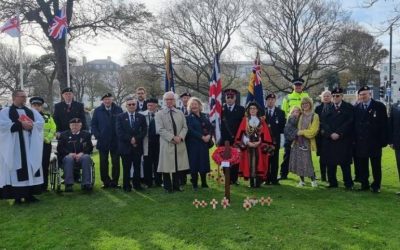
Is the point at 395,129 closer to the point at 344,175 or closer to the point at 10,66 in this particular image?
the point at 344,175

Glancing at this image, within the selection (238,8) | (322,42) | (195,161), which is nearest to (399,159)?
(195,161)

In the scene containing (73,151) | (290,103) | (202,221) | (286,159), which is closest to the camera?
(202,221)

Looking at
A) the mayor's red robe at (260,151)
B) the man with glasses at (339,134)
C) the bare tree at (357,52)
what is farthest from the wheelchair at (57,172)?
the bare tree at (357,52)

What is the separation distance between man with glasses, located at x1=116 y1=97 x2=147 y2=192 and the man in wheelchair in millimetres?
725

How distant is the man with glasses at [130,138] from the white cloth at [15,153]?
159cm

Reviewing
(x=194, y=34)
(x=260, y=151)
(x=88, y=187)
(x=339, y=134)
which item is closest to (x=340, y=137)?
(x=339, y=134)

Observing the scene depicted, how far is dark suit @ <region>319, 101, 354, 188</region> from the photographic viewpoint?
8664 millimetres

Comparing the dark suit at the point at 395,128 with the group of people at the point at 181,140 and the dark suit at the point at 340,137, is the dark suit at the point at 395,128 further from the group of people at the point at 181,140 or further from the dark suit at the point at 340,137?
the dark suit at the point at 340,137

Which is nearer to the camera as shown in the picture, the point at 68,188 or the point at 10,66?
the point at 68,188

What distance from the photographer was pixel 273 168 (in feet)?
31.3

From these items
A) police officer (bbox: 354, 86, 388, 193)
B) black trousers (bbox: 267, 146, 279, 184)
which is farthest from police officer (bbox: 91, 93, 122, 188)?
police officer (bbox: 354, 86, 388, 193)

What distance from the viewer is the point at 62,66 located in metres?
22.3

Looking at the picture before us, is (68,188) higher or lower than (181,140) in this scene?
lower

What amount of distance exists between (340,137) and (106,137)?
4.85 meters
